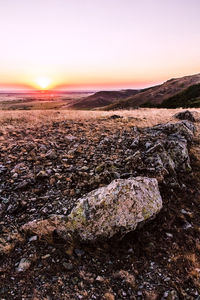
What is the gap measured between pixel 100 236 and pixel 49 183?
136 inches

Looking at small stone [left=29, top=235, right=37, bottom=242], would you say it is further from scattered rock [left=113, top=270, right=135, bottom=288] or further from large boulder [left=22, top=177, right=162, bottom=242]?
scattered rock [left=113, top=270, right=135, bottom=288]

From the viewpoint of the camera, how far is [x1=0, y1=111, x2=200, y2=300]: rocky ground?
4.90 metres

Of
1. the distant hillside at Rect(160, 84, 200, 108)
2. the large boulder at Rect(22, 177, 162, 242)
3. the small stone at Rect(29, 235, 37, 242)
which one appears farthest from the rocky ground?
the distant hillside at Rect(160, 84, 200, 108)

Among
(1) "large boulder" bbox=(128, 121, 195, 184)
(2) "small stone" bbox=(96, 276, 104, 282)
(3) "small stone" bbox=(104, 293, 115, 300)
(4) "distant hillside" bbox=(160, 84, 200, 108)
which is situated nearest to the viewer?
(3) "small stone" bbox=(104, 293, 115, 300)

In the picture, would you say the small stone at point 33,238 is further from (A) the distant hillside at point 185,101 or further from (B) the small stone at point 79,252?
(A) the distant hillside at point 185,101

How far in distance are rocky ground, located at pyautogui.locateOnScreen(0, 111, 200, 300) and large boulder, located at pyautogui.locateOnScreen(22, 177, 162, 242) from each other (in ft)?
0.91

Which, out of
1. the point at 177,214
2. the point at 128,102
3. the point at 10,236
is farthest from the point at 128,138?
the point at 128,102

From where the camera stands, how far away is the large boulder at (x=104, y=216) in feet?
19.5

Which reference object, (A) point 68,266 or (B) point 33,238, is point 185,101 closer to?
→ (B) point 33,238

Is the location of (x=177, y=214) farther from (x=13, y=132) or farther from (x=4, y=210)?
(x=13, y=132)

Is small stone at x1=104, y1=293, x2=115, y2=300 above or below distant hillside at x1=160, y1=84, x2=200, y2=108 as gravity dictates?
below

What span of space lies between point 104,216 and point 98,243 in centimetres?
80

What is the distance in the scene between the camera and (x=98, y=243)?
5.94 metres

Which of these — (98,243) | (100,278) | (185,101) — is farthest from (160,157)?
(185,101)
